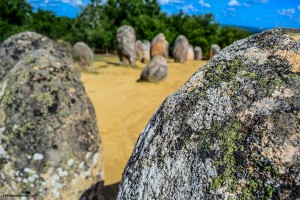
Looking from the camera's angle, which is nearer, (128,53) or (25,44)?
(25,44)

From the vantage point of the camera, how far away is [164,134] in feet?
5.77

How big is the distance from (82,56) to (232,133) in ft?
50.8

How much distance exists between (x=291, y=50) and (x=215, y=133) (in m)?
0.55

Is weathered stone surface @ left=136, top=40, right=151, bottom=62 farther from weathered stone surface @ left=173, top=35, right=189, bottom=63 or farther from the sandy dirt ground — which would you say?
weathered stone surface @ left=173, top=35, right=189, bottom=63

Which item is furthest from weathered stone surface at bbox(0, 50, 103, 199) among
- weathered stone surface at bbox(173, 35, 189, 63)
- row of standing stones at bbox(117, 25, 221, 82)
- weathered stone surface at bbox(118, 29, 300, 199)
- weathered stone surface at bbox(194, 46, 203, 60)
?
weathered stone surface at bbox(194, 46, 203, 60)

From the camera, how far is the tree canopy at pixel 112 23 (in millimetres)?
22361

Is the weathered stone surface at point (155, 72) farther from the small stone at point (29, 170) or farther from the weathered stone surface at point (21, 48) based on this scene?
the small stone at point (29, 170)

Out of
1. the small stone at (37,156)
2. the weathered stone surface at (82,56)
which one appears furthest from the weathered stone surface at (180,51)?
the small stone at (37,156)

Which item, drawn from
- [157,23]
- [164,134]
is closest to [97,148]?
[164,134]

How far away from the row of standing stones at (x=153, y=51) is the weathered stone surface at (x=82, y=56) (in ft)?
8.31

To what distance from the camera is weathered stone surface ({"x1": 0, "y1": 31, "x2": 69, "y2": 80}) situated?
7699 millimetres

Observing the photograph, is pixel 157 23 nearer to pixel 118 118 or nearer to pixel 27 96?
pixel 118 118

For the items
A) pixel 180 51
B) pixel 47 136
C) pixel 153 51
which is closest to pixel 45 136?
pixel 47 136

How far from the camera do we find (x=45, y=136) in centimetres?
356
